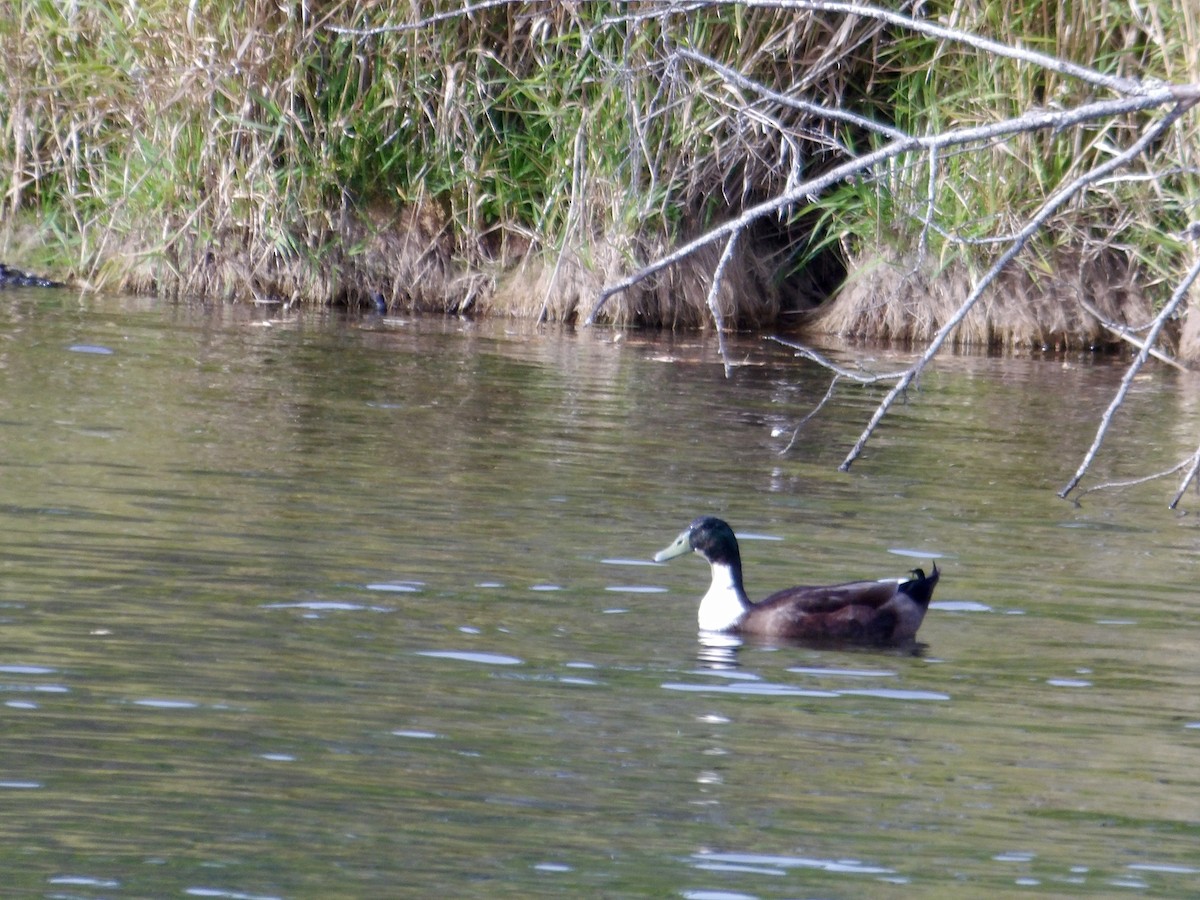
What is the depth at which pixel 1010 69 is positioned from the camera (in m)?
13.1

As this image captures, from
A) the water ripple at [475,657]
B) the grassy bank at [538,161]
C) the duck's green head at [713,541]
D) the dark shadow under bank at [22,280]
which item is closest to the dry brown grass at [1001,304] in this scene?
the grassy bank at [538,161]

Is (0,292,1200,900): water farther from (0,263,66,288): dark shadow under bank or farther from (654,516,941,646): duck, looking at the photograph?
(0,263,66,288): dark shadow under bank

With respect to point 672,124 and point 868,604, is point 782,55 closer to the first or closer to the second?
point 672,124

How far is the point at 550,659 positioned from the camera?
547 centimetres

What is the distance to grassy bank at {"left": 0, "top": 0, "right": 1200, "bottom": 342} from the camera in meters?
13.1

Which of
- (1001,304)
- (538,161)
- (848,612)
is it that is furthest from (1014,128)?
(538,161)

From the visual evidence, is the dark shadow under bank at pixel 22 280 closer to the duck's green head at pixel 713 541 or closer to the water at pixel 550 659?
the water at pixel 550 659

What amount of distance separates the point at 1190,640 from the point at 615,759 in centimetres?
209

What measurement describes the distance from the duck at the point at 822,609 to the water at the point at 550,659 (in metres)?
0.10

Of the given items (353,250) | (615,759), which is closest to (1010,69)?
(353,250)

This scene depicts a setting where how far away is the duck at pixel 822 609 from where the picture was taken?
19.4 feet

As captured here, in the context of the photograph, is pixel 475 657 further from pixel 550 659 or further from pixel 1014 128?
pixel 1014 128

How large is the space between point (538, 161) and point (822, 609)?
8.29 meters

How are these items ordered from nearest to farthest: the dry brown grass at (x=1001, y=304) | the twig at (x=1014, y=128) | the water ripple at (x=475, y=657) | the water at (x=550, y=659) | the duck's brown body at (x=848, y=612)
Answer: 1. the water at (x=550, y=659)
2. the twig at (x=1014, y=128)
3. the water ripple at (x=475, y=657)
4. the duck's brown body at (x=848, y=612)
5. the dry brown grass at (x=1001, y=304)
